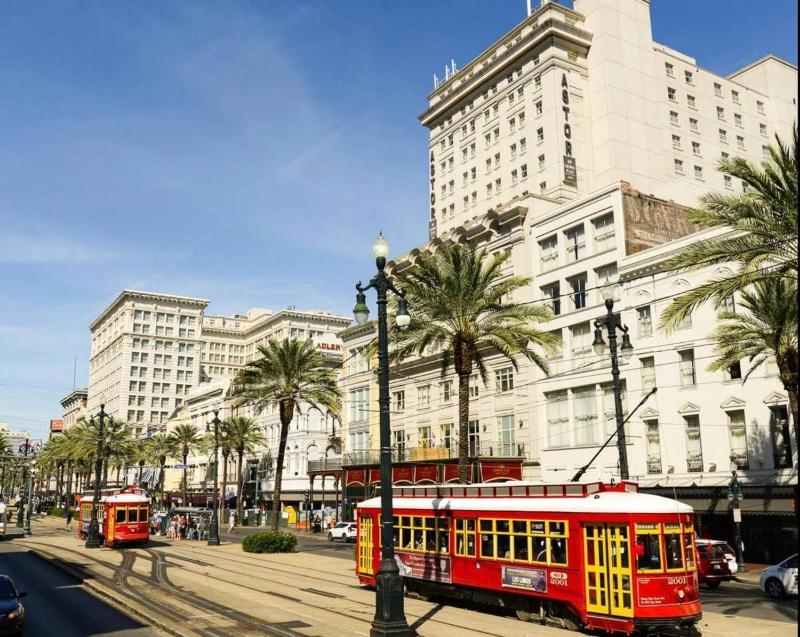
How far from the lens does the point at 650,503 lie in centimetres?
1678

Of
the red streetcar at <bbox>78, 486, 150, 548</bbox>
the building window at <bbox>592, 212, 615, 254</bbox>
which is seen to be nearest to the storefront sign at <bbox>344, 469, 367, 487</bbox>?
the red streetcar at <bbox>78, 486, 150, 548</bbox>

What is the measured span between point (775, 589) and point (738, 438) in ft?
42.8

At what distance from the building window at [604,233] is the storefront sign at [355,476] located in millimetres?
24758

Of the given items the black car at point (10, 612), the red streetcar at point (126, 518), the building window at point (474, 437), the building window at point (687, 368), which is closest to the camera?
the black car at point (10, 612)

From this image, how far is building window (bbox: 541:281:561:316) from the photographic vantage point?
46812 millimetres

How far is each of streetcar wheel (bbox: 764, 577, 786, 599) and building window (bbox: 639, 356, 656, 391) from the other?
656 inches

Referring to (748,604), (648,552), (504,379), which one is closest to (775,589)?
(748,604)

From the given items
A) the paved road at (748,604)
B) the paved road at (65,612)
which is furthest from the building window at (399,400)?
the paved road at (748,604)

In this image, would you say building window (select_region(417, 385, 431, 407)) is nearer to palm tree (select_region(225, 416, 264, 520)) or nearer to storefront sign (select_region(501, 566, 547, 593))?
palm tree (select_region(225, 416, 264, 520))

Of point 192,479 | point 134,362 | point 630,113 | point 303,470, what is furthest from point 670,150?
point 134,362

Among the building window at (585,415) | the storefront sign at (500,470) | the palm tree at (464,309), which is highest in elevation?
the palm tree at (464,309)

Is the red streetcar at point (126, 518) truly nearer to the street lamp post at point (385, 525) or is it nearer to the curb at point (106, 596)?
the curb at point (106, 596)

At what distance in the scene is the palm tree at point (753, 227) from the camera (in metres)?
20.8

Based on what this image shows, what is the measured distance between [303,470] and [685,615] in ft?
212
